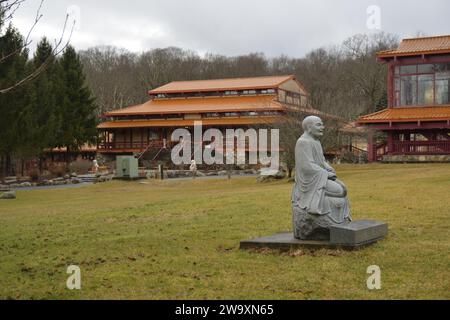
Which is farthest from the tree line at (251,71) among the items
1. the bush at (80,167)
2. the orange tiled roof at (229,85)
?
the bush at (80,167)

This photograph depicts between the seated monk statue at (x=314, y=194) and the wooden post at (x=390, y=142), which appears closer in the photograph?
the seated monk statue at (x=314, y=194)

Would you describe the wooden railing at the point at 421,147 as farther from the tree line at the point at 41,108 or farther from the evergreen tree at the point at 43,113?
the evergreen tree at the point at 43,113

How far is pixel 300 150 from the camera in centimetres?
1016

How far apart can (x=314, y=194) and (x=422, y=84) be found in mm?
28227

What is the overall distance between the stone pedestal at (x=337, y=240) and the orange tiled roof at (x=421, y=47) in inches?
1070

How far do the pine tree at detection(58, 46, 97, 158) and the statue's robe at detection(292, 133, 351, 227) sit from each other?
45539mm

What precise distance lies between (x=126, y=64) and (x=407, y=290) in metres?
95.8

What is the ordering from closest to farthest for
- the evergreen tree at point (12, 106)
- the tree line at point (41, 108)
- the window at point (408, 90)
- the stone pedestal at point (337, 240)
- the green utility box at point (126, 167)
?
the stone pedestal at point (337, 240) < the window at point (408, 90) < the evergreen tree at point (12, 106) < the tree line at point (41, 108) < the green utility box at point (126, 167)

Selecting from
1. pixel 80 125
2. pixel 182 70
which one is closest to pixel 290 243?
pixel 80 125

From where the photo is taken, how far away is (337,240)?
31.9 ft

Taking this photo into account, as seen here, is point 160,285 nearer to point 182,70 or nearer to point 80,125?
point 80,125

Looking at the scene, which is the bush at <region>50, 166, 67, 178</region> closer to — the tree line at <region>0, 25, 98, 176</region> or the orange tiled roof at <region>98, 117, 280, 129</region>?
the tree line at <region>0, 25, 98, 176</region>

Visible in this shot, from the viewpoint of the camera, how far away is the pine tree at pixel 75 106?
53750 millimetres

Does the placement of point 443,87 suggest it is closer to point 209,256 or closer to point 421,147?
point 421,147
